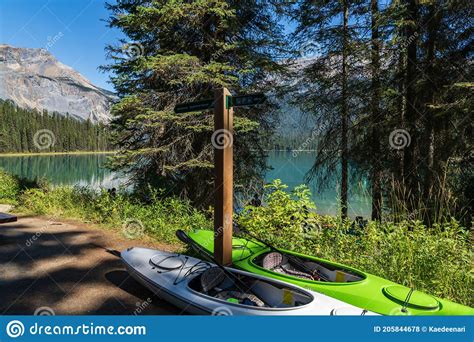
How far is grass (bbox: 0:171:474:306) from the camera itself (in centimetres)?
410

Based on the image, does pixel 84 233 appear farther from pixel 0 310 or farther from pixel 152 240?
pixel 0 310

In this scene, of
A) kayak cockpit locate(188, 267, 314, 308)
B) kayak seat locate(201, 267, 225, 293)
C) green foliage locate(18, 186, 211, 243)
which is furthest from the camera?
green foliage locate(18, 186, 211, 243)

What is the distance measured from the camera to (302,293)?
337 cm

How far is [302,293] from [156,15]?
26.2ft

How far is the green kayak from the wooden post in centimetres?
32

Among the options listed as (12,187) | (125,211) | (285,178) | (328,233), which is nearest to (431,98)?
(328,233)

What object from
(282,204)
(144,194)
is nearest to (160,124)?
(144,194)

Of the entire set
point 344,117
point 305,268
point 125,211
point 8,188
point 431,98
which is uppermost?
point 431,98

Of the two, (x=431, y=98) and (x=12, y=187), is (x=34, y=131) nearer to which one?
(x=12, y=187)

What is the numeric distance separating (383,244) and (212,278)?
2677mm

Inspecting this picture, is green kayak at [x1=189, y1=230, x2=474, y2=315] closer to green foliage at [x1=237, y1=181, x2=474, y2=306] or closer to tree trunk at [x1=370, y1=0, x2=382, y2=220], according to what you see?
green foliage at [x1=237, y1=181, x2=474, y2=306]

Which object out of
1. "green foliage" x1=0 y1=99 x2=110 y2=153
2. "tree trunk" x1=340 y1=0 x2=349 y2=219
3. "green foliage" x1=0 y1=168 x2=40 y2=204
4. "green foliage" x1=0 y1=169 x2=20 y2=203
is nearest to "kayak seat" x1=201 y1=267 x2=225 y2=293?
"tree trunk" x1=340 y1=0 x2=349 y2=219

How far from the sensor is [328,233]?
5.38 metres

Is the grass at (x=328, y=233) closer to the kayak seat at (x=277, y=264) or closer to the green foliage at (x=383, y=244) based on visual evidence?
the green foliage at (x=383, y=244)
